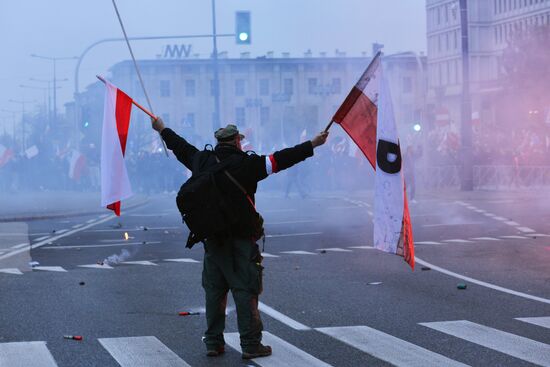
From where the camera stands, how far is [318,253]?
17672 mm

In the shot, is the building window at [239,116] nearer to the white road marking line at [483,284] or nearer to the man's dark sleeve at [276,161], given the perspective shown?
the white road marking line at [483,284]

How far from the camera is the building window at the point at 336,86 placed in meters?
98.9

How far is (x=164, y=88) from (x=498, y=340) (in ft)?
382

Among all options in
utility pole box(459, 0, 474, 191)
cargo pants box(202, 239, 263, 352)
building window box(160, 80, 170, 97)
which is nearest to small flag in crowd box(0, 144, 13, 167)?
utility pole box(459, 0, 474, 191)

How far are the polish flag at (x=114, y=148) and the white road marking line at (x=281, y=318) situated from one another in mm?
1636

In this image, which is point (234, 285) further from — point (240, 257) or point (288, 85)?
point (288, 85)

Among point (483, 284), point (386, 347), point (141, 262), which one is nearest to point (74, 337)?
point (386, 347)

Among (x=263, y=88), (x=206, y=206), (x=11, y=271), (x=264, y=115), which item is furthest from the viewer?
(x=263, y=88)

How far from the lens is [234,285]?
8.80m

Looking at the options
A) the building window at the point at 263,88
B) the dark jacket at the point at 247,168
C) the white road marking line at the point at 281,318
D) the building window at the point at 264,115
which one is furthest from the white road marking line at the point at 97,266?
the building window at the point at 263,88

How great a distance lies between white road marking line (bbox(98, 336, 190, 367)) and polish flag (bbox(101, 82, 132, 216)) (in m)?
1.60

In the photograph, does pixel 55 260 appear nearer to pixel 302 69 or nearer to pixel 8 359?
pixel 8 359

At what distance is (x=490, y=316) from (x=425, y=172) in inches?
1491

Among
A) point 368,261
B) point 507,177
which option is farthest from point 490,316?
point 507,177
